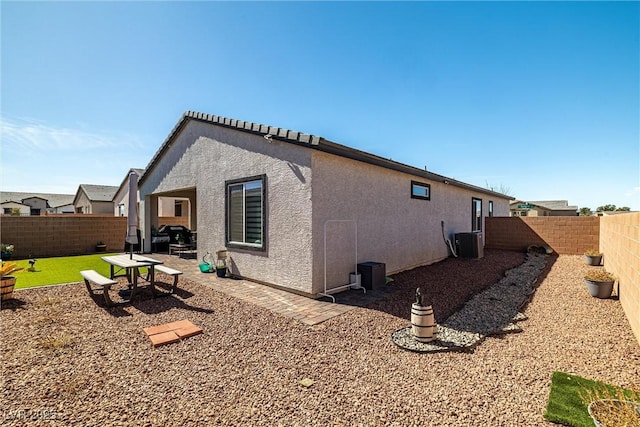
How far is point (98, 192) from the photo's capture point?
104 ft

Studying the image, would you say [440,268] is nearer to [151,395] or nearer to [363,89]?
[363,89]

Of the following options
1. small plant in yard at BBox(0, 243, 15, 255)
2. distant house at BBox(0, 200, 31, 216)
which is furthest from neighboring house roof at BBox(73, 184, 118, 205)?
small plant in yard at BBox(0, 243, 15, 255)

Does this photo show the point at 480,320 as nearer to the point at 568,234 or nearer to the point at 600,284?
the point at 600,284

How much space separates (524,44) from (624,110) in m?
5.45

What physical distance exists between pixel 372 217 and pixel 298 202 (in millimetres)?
2621

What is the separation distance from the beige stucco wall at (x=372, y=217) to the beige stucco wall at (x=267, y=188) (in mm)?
355

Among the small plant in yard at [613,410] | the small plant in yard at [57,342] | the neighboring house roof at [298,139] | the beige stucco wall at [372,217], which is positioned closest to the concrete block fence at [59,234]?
the neighboring house roof at [298,139]

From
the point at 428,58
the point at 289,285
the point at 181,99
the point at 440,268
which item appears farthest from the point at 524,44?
the point at 181,99

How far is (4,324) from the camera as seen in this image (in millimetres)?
4934

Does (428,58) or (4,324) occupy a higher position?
(428,58)

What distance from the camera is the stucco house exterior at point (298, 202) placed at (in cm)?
668

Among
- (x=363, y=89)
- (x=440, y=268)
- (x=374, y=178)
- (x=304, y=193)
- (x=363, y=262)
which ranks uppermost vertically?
(x=363, y=89)

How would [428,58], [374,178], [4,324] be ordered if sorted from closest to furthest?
[4,324]
[374,178]
[428,58]

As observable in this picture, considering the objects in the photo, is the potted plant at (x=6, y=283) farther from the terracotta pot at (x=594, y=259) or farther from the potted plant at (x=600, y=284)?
the terracotta pot at (x=594, y=259)
